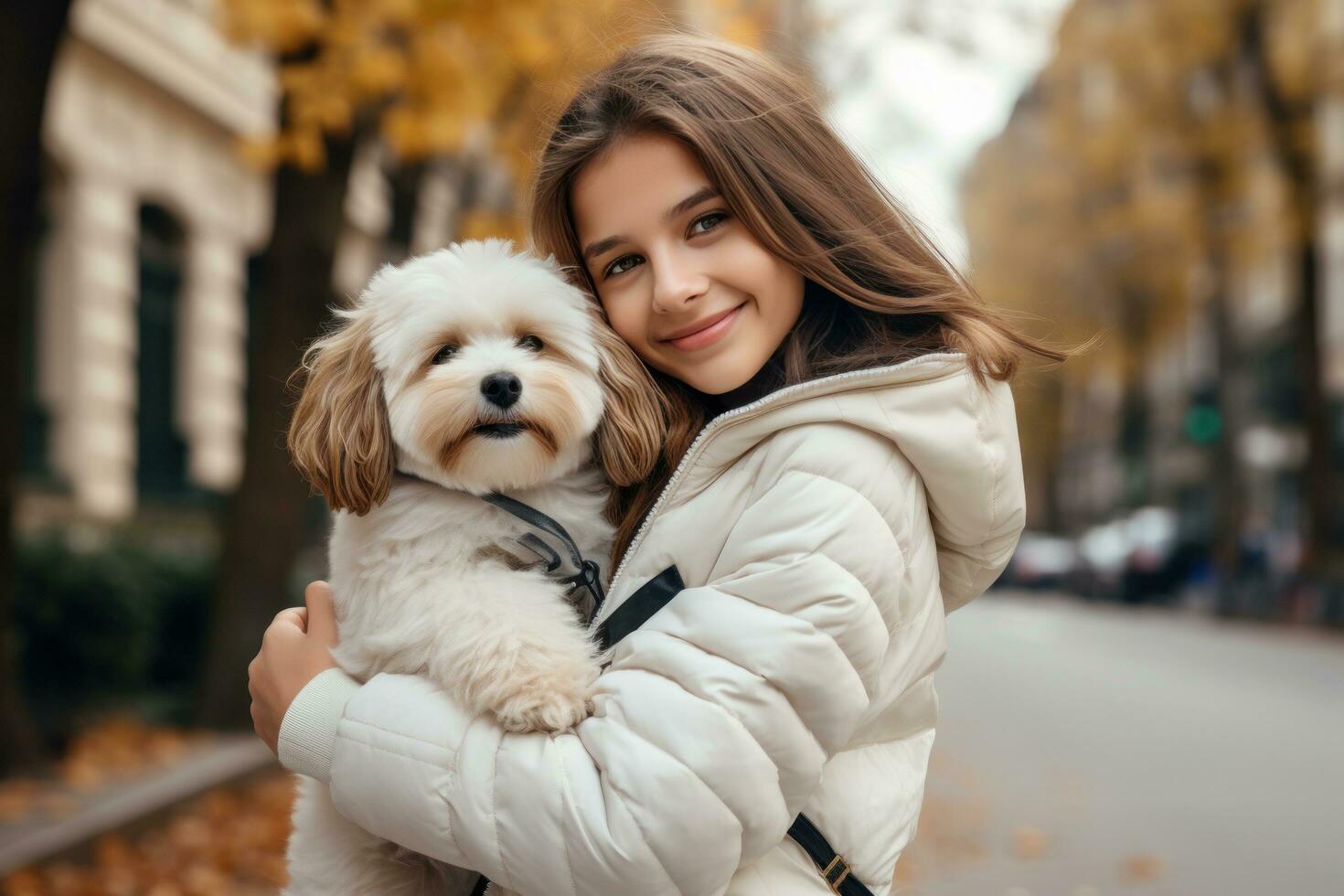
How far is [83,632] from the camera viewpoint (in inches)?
308

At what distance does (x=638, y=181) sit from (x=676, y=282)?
192 mm

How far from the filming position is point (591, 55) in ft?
9.57

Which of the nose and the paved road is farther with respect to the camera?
the paved road

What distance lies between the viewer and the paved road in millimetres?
6414

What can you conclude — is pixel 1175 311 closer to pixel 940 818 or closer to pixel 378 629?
pixel 940 818

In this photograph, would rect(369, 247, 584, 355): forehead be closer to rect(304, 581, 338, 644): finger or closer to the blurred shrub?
rect(304, 581, 338, 644): finger

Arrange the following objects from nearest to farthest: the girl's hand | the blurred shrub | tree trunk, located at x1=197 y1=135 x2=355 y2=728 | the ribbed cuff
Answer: the ribbed cuff → the girl's hand → the blurred shrub → tree trunk, located at x1=197 y1=135 x2=355 y2=728

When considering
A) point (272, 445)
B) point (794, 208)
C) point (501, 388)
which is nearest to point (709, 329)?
point (794, 208)

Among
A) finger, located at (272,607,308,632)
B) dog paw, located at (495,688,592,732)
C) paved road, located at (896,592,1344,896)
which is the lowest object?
paved road, located at (896,592,1344,896)

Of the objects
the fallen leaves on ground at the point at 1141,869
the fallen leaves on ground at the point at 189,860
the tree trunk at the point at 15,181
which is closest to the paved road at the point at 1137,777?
the fallen leaves on ground at the point at 1141,869

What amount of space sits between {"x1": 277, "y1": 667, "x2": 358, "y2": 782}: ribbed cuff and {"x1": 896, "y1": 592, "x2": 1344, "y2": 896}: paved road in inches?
176

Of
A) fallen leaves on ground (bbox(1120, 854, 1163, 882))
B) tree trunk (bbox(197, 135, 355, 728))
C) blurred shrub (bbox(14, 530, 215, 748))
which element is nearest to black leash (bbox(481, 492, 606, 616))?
fallen leaves on ground (bbox(1120, 854, 1163, 882))

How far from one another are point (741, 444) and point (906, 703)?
479 millimetres

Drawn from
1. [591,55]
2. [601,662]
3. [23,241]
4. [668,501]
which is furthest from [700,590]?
[23,241]
